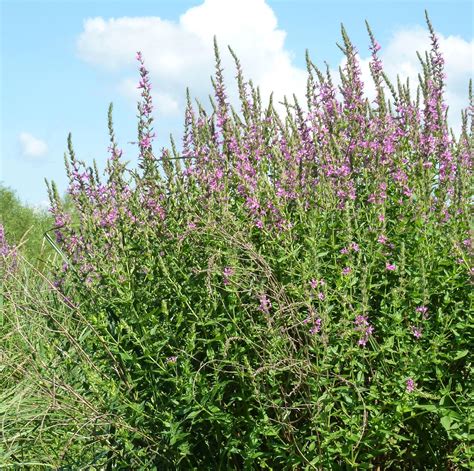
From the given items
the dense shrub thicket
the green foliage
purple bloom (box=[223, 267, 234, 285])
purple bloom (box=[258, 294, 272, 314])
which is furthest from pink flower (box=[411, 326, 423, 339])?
the green foliage

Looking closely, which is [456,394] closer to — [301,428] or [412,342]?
[412,342]

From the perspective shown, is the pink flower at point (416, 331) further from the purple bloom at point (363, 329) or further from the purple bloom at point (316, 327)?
the purple bloom at point (316, 327)

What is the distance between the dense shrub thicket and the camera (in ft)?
13.3

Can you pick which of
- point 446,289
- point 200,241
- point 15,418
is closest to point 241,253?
point 200,241

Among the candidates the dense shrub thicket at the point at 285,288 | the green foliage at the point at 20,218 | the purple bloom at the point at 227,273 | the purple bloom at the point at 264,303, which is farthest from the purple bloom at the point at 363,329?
the green foliage at the point at 20,218

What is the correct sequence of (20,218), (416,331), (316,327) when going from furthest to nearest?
(20,218) < (416,331) < (316,327)

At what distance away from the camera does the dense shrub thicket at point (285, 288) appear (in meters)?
4.05

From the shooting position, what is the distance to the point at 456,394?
423cm

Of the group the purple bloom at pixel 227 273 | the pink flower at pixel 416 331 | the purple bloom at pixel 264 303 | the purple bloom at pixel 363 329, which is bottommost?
the pink flower at pixel 416 331

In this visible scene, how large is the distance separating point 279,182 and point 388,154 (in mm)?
705

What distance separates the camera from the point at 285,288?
4160mm

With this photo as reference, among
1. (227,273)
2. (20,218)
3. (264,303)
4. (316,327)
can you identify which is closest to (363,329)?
(316,327)

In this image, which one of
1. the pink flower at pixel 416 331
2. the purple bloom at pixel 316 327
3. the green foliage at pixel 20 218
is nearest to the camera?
the purple bloom at pixel 316 327

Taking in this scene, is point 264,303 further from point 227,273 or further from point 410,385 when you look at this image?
point 410,385
